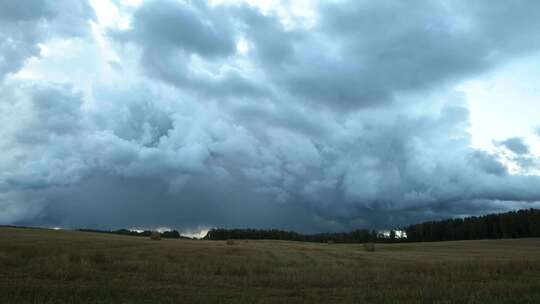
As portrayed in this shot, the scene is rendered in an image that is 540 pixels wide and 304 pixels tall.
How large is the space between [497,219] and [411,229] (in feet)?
82.6

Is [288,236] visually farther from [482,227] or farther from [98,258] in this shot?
[98,258]

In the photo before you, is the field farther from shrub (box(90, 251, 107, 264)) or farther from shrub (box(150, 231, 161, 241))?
shrub (box(150, 231, 161, 241))

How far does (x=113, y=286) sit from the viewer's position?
56.6ft

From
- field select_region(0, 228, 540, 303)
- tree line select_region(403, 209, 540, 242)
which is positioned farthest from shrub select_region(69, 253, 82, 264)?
tree line select_region(403, 209, 540, 242)

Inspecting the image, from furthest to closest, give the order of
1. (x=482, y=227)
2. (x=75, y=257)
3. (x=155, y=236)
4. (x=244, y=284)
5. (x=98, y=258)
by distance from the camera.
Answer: (x=482, y=227) → (x=155, y=236) → (x=75, y=257) → (x=98, y=258) → (x=244, y=284)

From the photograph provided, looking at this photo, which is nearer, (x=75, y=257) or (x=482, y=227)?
(x=75, y=257)

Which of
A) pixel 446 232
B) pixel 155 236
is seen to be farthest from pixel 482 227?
pixel 155 236

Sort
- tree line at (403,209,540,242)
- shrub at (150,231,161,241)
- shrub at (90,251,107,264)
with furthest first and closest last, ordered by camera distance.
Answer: tree line at (403,209,540,242), shrub at (150,231,161,241), shrub at (90,251,107,264)

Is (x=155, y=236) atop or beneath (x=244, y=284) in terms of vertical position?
atop

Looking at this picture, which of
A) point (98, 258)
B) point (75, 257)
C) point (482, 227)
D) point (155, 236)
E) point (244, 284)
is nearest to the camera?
point (244, 284)

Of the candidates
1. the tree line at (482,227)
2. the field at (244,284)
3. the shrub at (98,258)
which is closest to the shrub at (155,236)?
the shrub at (98,258)

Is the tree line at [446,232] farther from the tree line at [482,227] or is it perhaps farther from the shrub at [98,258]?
the shrub at [98,258]

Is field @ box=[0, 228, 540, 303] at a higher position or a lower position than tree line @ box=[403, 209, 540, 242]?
lower

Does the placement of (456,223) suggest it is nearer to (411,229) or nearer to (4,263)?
(411,229)
